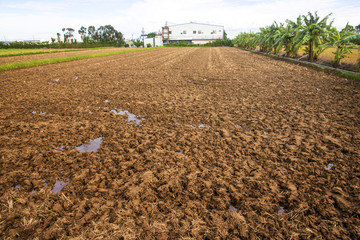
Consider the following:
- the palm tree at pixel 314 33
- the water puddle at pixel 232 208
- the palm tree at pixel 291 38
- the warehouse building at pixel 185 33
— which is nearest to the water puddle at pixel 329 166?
the water puddle at pixel 232 208

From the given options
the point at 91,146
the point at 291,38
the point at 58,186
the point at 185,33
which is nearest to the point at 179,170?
the point at 58,186

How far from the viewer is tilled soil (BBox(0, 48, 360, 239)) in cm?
215

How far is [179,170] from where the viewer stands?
3.01 metres

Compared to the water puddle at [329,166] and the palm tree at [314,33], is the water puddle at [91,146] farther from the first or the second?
the palm tree at [314,33]

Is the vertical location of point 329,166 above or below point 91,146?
below

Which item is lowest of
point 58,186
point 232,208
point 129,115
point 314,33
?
point 232,208

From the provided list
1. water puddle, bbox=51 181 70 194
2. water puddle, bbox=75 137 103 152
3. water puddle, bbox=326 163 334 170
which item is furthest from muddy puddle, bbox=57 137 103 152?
water puddle, bbox=326 163 334 170

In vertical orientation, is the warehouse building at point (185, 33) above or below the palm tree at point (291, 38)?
above

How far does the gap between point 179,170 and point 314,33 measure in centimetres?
1958

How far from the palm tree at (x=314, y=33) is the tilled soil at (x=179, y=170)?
13.6 metres

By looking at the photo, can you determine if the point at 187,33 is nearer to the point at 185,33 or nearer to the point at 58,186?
the point at 185,33

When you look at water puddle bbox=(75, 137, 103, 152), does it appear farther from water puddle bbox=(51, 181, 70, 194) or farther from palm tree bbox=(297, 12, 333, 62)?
palm tree bbox=(297, 12, 333, 62)

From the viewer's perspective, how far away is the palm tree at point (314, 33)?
16.2m

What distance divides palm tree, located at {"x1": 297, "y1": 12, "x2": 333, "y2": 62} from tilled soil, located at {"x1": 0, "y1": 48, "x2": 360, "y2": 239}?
44.5 ft
